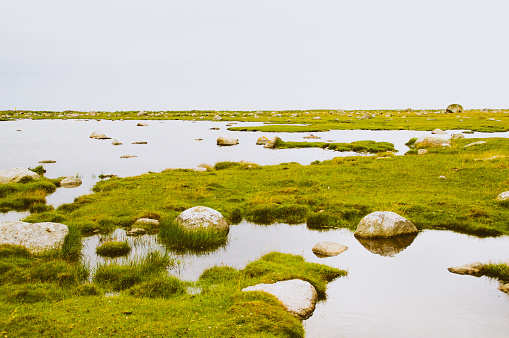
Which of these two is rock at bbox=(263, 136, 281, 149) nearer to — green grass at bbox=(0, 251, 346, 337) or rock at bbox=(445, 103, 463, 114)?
green grass at bbox=(0, 251, 346, 337)

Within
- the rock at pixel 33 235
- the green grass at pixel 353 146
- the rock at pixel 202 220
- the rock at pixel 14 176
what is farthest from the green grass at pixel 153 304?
the green grass at pixel 353 146

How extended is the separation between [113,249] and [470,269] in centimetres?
1399

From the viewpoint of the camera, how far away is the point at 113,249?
1647 cm

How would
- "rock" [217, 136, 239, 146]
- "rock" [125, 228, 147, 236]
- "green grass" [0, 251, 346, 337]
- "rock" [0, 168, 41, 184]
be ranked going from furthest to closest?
"rock" [217, 136, 239, 146] → "rock" [0, 168, 41, 184] → "rock" [125, 228, 147, 236] → "green grass" [0, 251, 346, 337]

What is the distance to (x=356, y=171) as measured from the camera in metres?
31.3

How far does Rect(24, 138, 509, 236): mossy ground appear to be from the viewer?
65.9ft

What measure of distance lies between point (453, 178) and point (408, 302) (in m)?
17.5

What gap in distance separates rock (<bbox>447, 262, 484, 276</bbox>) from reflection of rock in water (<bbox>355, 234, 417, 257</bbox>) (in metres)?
2.50

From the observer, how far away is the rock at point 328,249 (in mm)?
16469

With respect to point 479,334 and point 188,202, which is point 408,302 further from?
point 188,202

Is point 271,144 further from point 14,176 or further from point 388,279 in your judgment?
point 388,279

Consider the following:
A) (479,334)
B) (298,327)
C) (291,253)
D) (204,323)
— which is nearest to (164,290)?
(204,323)

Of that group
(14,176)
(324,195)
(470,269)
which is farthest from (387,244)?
(14,176)

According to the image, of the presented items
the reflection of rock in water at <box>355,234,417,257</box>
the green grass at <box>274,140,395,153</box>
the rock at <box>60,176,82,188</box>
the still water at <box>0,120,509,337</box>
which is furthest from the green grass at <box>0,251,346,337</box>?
the green grass at <box>274,140,395,153</box>
